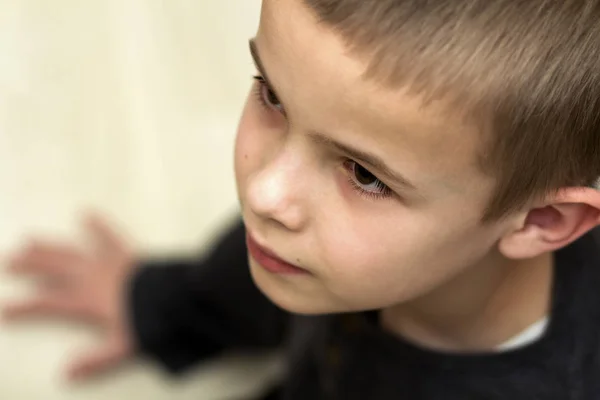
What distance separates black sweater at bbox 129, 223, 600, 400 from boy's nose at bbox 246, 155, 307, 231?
0.19 meters

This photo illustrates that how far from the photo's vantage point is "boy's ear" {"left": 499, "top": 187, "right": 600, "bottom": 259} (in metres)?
0.53

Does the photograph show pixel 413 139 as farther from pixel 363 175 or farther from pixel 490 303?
pixel 490 303

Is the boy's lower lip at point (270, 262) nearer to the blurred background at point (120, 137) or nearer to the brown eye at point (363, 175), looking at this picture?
the brown eye at point (363, 175)

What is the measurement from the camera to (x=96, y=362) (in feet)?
3.10

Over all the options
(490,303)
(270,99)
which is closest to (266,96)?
(270,99)

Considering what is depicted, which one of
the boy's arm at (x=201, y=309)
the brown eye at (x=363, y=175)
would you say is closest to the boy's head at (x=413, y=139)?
the brown eye at (x=363, y=175)

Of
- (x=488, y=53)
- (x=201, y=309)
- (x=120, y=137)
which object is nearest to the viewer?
(x=488, y=53)

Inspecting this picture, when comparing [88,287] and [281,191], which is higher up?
[281,191]

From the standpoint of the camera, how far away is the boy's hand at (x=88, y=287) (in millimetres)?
956

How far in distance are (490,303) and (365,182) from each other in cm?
18

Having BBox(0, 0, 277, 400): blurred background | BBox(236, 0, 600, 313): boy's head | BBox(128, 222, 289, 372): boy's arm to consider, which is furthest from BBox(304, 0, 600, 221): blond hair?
BBox(0, 0, 277, 400): blurred background

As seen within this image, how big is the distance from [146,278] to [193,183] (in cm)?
16

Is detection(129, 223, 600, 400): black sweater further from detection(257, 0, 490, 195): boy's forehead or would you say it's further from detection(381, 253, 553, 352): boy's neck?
detection(257, 0, 490, 195): boy's forehead

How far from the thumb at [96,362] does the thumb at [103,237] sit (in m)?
0.12
